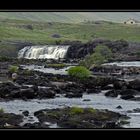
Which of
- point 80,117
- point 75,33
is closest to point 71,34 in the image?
point 75,33

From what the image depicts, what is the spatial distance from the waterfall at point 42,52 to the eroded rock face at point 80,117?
86.8 ft

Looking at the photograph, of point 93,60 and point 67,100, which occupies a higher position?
point 93,60

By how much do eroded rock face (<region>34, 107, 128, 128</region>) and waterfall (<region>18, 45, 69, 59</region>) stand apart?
1042 inches

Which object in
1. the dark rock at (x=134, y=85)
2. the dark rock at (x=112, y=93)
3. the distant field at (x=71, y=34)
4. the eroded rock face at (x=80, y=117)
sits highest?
the distant field at (x=71, y=34)

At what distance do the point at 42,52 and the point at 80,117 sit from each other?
31427 millimetres

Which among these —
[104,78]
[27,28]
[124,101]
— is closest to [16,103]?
[124,101]

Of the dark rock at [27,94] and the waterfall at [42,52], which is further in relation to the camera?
the waterfall at [42,52]

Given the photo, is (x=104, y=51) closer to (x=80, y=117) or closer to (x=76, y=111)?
(x=76, y=111)

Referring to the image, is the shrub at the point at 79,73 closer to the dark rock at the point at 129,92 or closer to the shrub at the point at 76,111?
the dark rock at the point at 129,92

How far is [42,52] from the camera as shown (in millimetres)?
50188

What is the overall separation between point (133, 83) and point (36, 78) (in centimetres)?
660

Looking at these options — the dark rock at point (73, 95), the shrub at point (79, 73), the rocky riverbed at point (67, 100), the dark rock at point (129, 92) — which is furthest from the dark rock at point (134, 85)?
the shrub at point (79, 73)

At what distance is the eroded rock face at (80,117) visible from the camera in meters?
17.0

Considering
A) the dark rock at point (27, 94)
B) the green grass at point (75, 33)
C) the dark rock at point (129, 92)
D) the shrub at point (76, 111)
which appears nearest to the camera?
the shrub at point (76, 111)
